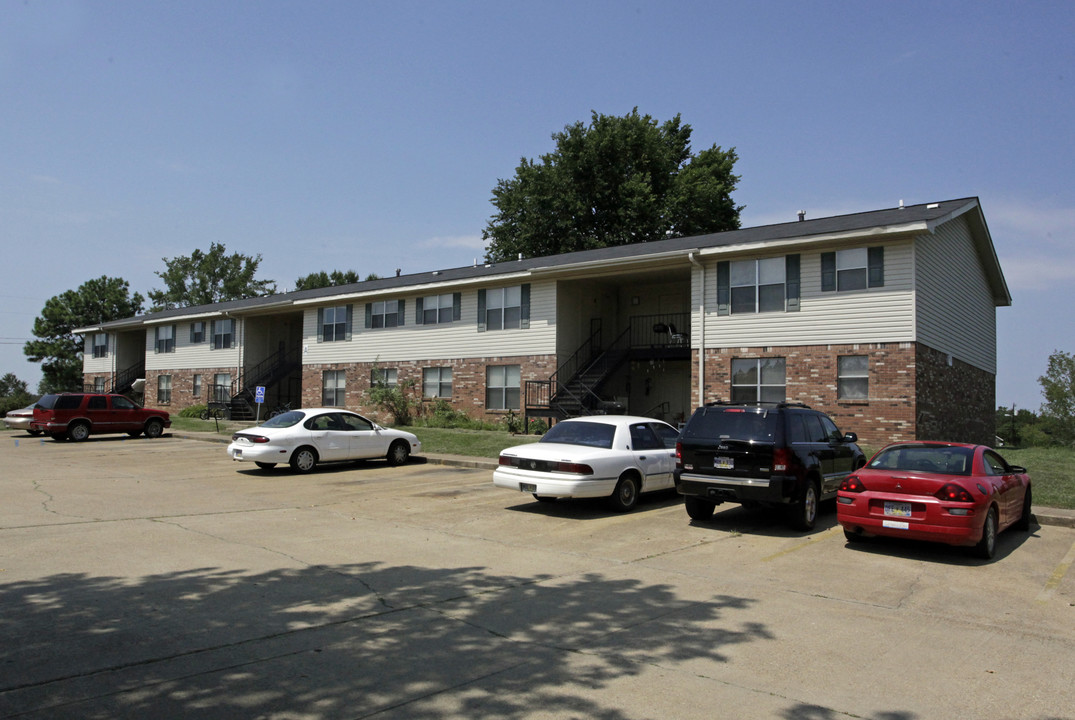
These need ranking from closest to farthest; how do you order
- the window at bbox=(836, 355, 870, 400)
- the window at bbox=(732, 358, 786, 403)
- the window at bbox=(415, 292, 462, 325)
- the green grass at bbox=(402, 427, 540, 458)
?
the green grass at bbox=(402, 427, 540, 458), the window at bbox=(836, 355, 870, 400), the window at bbox=(732, 358, 786, 403), the window at bbox=(415, 292, 462, 325)

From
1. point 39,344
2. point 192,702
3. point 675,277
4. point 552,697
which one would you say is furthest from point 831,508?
point 39,344

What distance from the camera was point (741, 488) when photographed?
10.2m

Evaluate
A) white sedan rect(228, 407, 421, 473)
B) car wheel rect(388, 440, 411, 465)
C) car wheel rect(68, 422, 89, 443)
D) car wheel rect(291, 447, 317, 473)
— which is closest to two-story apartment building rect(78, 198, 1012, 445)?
car wheel rect(388, 440, 411, 465)

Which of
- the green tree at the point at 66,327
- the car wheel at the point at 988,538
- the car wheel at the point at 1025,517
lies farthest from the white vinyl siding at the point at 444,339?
the green tree at the point at 66,327

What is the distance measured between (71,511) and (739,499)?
30.9ft

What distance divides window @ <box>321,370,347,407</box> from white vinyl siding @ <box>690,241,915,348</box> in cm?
1783

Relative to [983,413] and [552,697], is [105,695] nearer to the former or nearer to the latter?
[552,697]

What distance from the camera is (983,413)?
1134 inches

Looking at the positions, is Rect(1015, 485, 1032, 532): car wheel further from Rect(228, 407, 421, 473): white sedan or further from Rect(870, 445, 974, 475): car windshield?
Rect(228, 407, 421, 473): white sedan

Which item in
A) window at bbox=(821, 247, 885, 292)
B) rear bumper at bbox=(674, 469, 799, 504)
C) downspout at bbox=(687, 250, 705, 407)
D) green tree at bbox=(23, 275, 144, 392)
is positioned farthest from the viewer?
green tree at bbox=(23, 275, 144, 392)

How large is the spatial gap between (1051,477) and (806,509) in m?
8.29

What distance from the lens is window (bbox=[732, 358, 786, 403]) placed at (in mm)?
22172

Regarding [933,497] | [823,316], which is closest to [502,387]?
[823,316]

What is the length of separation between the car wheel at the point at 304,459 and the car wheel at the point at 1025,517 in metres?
13.2
